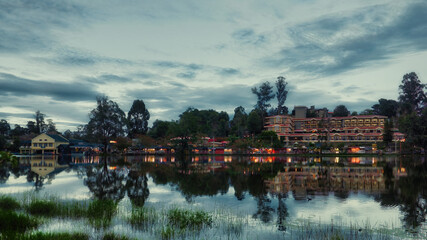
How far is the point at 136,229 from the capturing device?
1413 centimetres

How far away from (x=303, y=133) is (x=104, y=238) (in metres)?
111

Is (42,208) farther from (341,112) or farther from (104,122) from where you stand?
(341,112)

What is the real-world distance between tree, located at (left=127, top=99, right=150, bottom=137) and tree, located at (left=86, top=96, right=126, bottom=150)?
3096 centimetres

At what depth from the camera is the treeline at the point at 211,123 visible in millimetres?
91062

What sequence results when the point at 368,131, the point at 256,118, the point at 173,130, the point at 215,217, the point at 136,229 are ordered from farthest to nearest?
the point at 256,118 < the point at 368,131 < the point at 173,130 < the point at 215,217 < the point at 136,229

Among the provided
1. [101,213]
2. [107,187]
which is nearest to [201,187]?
[107,187]

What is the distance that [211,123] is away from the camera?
146625 millimetres

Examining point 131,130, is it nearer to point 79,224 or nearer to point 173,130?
point 173,130

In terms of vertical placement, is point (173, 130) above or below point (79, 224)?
above

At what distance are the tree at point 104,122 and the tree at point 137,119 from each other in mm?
30955

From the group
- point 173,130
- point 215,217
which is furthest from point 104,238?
point 173,130

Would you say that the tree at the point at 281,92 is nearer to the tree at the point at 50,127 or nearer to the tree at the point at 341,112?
the tree at the point at 341,112

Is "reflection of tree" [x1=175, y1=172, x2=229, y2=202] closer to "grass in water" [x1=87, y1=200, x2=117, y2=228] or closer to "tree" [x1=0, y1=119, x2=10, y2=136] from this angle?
"grass in water" [x1=87, y1=200, x2=117, y2=228]

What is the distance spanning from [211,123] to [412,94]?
264 ft
